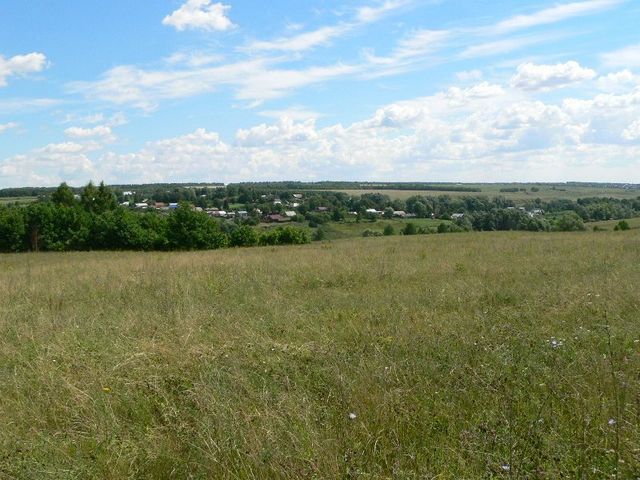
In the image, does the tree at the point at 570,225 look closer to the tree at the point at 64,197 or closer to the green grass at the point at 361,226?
the green grass at the point at 361,226

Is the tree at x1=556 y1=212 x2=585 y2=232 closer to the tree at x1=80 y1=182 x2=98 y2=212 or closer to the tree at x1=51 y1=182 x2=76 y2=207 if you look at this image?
the tree at x1=80 y1=182 x2=98 y2=212

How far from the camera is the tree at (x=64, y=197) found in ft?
189

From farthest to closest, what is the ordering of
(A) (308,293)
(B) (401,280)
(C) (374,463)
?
(B) (401,280) → (A) (308,293) → (C) (374,463)

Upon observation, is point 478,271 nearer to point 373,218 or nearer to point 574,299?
point 574,299

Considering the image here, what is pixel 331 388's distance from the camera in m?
4.28

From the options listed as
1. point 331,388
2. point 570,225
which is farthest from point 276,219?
point 331,388

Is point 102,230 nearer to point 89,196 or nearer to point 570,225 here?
point 89,196

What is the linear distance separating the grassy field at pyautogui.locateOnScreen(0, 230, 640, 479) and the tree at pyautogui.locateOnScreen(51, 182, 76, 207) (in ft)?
180

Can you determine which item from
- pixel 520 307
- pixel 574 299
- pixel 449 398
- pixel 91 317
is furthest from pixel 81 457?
pixel 574 299

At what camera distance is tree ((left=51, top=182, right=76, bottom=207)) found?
5750 cm

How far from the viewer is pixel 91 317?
24.3ft

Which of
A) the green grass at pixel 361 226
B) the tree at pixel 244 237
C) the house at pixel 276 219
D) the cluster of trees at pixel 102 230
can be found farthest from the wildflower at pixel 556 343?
the house at pixel 276 219

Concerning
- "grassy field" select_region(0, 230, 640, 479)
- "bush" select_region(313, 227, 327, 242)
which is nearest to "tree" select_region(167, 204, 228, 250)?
"bush" select_region(313, 227, 327, 242)

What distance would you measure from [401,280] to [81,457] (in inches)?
312
